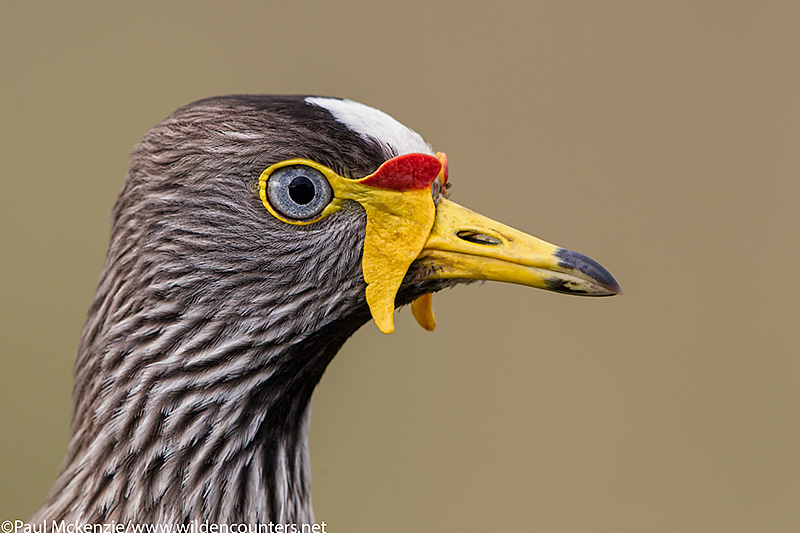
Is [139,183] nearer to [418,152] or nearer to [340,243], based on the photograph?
[340,243]

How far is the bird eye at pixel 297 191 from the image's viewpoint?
84.7 inches

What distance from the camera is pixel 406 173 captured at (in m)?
2.19

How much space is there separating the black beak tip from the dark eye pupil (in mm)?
770

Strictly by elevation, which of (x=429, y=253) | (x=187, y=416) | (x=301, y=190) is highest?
(x=301, y=190)

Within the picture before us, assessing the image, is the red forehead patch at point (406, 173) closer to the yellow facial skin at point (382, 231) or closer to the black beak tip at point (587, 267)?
the yellow facial skin at point (382, 231)

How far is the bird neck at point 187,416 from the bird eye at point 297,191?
35 centimetres

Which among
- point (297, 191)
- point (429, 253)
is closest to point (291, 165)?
point (297, 191)

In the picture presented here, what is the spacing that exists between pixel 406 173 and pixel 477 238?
302mm

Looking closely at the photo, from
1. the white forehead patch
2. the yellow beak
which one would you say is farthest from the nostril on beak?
the white forehead patch

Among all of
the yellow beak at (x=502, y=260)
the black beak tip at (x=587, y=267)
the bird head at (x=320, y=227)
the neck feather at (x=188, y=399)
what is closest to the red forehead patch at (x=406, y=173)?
the bird head at (x=320, y=227)

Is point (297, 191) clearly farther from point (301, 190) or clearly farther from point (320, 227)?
point (320, 227)

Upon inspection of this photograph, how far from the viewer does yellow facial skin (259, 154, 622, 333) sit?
2.16m

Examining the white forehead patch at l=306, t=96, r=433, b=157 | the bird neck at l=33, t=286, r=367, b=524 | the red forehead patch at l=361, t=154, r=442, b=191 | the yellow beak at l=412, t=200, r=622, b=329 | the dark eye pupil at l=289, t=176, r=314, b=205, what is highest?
the white forehead patch at l=306, t=96, r=433, b=157

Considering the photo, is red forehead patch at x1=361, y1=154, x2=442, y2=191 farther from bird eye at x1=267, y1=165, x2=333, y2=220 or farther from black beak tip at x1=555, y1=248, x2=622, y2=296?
black beak tip at x1=555, y1=248, x2=622, y2=296
